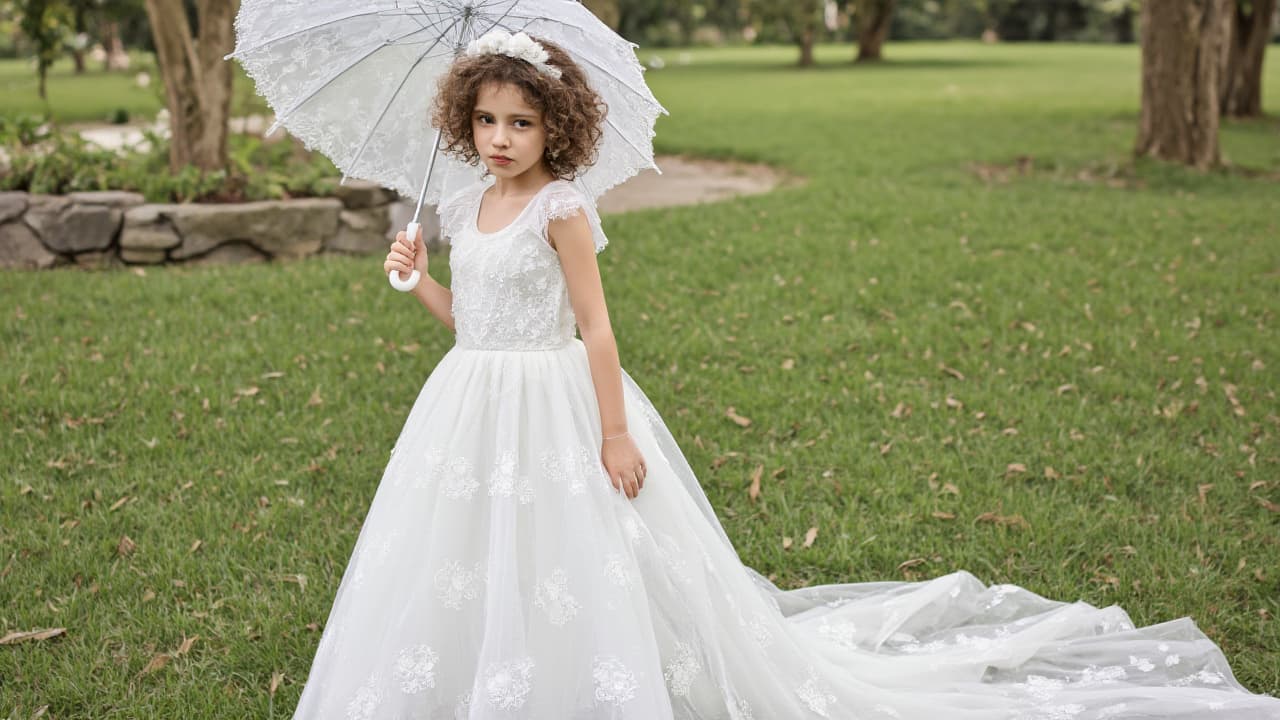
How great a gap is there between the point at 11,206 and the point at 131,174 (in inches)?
36.8

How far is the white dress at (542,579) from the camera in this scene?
7.56 feet

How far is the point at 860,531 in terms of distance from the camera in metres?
3.78

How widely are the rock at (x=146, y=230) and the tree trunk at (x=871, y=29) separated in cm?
3264

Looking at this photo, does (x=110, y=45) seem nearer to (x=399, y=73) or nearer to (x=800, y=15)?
(x=800, y=15)

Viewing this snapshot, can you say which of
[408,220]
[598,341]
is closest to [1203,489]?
[598,341]

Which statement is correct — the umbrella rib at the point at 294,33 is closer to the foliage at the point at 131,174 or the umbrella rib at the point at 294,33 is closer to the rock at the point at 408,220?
the rock at the point at 408,220

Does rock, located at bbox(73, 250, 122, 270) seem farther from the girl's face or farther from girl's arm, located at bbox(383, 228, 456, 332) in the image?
the girl's face

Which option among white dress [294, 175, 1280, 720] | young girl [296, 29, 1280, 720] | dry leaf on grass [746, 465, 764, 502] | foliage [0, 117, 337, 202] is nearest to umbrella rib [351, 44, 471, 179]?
young girl [296, 29, 1280, 720]

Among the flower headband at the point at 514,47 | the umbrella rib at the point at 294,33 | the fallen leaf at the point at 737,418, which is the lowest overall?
the fallen leaf at the point at 737,418

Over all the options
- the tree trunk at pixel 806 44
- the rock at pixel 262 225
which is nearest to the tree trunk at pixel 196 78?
the rock at pixel 262 225

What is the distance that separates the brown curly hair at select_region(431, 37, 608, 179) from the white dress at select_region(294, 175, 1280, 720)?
0.09m

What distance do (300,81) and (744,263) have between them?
500cm

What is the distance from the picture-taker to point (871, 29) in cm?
3703

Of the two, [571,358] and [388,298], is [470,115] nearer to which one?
[571,358]
